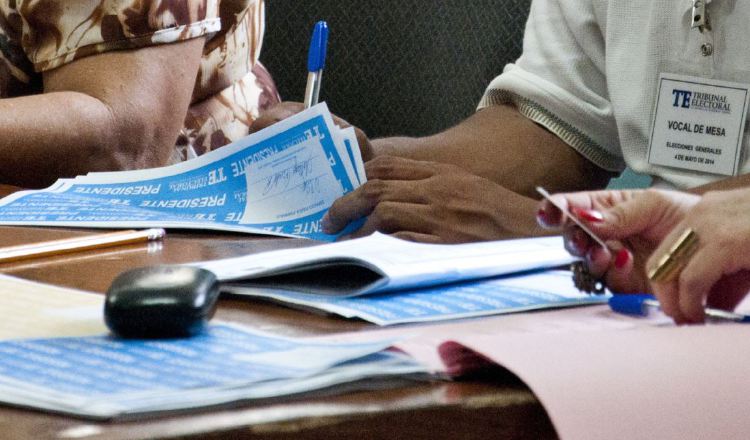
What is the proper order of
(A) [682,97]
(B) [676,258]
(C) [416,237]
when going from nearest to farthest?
1. (B) [676,258]
2. (C) [416,237]
3. (A) [682,97]

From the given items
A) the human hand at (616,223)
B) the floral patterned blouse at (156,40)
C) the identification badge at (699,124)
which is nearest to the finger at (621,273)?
the human hand at (616,223)

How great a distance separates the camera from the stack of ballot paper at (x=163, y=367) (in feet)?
1.19

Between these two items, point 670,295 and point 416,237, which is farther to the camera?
point 416,237

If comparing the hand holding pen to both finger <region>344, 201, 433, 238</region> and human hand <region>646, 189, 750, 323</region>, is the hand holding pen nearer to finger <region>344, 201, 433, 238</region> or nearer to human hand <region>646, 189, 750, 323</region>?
human hand <region>646, 189, 750, 323</region>

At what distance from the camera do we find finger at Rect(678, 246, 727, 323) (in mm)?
545

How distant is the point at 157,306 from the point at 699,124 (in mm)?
870

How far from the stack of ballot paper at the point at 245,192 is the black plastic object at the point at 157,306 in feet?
1.43

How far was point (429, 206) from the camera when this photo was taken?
990 millimetres

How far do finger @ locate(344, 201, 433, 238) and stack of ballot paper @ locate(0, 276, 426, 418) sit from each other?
1.51 ft

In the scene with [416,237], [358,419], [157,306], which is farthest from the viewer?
[416,237]

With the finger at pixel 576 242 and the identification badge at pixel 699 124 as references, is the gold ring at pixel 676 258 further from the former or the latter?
the identification badge at pixel 699 124

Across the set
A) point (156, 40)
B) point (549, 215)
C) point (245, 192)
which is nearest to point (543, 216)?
point (549, 215)

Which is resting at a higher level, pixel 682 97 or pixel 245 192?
pixel 682 97

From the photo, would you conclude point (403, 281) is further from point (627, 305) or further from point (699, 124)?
point (699, 124)
